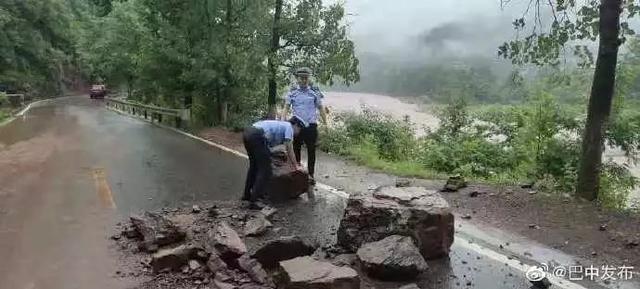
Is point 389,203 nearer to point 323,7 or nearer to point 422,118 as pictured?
point 323,7

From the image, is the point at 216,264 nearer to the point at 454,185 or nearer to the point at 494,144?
the point at 454,185

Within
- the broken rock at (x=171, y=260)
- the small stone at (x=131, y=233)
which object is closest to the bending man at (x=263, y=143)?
the small stone at (x=131, y=233)

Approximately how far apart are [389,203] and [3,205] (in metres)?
5.90

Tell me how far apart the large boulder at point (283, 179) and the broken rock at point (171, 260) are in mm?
2517

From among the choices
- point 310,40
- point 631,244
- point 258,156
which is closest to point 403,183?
point 258,156

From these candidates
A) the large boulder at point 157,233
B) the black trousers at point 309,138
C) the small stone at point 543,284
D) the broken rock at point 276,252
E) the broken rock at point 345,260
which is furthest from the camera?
the black trousers at point 309,138

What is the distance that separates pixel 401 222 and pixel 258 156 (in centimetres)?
254

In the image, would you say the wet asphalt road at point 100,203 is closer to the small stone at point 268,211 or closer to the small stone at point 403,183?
the small stone at point 268,211

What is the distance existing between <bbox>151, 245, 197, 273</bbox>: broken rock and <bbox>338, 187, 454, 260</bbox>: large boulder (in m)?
1.61

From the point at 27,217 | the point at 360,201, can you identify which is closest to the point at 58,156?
the point at 27,217

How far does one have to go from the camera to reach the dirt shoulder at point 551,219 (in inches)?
230

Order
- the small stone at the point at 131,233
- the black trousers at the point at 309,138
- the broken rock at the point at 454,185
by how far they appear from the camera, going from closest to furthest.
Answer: the small stone at the point at 131,233, the broken rock at the point at 454,185, the black trousers at the point at 309,138

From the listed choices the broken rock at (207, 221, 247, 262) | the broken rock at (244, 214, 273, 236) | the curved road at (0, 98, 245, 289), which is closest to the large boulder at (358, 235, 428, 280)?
the broken rock at (207, 221, 247, 262)

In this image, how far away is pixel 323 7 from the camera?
17.1m
